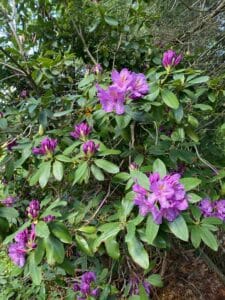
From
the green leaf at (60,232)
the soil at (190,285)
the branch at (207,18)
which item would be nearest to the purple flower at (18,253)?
the green leaf at (60,232)

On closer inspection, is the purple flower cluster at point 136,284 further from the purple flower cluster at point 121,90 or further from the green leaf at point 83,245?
the purple flower cluster at point 121,90

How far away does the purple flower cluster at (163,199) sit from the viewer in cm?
100

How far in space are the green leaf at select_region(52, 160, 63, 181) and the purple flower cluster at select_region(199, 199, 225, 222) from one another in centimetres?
47

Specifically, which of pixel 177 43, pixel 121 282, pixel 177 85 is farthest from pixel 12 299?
pixel 177 43

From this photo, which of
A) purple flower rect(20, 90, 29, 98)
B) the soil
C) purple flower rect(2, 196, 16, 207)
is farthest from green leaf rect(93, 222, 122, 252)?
the soil

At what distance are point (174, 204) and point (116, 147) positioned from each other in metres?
0.57

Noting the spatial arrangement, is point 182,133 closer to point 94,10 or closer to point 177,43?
point 94,10

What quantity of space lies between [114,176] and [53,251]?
0.36m

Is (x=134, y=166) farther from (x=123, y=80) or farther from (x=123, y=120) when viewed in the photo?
(x=123, y=80)

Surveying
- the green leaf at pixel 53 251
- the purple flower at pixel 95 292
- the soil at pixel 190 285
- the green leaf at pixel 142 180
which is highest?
the green leaf at pixel 142 180

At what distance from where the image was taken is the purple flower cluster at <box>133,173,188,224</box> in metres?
1.00

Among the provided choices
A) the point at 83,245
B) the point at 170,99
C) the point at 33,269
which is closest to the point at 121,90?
the point at 170,99

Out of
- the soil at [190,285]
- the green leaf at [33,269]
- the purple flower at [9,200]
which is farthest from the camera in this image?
the soil at [190,285]

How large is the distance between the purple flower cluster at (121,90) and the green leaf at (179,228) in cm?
37
